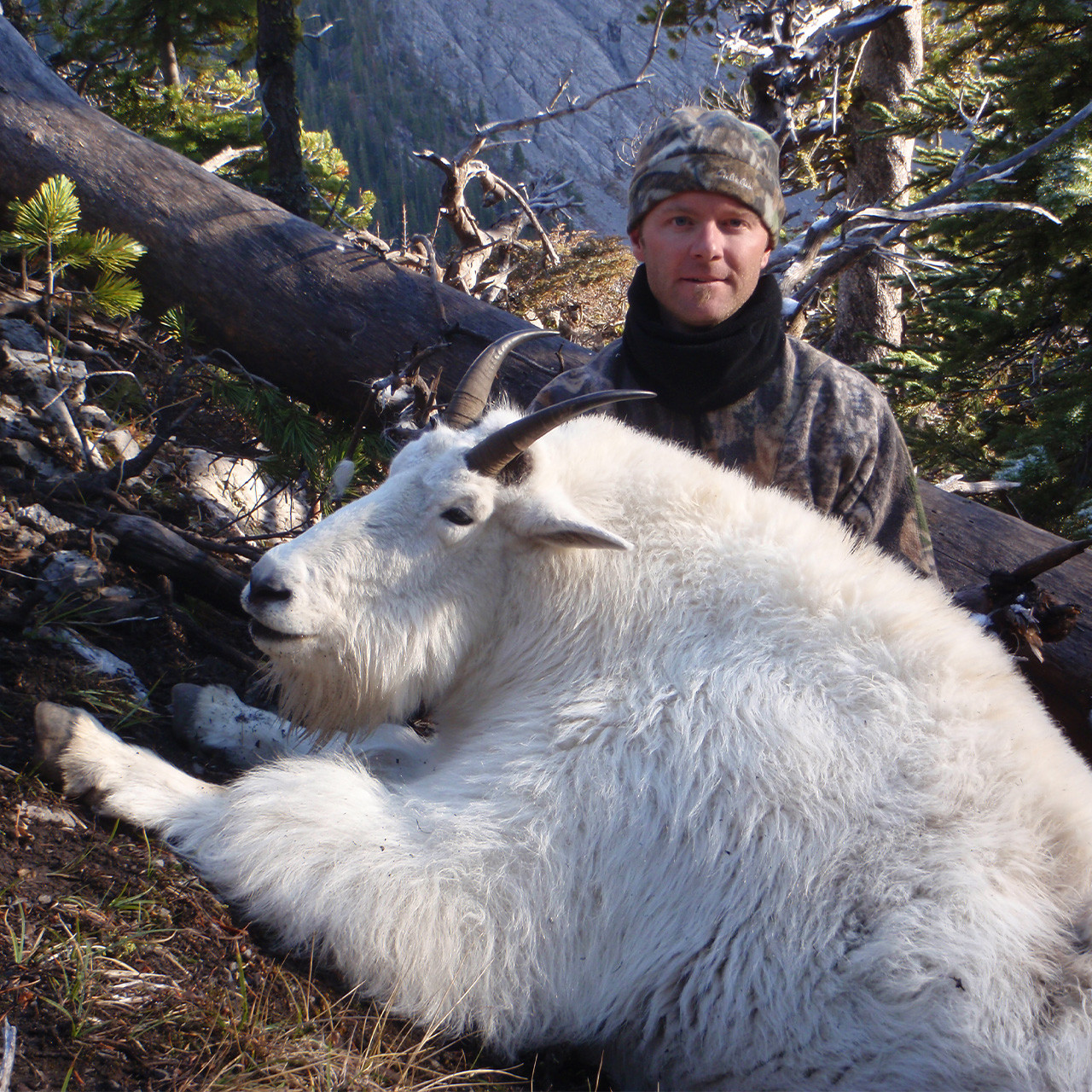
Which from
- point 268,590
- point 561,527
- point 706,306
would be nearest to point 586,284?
point 706,306

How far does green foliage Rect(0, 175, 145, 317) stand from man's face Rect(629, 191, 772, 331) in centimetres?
243

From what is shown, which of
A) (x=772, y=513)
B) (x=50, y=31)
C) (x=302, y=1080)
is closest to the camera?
(x=302, y=1080)

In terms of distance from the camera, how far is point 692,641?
2.63 metres

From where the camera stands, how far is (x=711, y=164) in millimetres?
3561

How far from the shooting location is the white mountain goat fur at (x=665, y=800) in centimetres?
218

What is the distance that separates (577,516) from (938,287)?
5.92 m

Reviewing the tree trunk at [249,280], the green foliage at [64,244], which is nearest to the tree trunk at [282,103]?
the tree trunk at [249,280]

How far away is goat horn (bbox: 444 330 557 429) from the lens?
3205 millimetres

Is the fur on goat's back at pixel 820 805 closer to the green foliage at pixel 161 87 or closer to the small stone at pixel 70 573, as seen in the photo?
the small stone at pixel 70 573

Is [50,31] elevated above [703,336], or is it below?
above

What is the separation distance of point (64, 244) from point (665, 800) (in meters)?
3.77

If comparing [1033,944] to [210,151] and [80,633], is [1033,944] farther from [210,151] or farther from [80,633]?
[210,151]

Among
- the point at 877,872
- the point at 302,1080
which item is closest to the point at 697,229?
the point at 877,872

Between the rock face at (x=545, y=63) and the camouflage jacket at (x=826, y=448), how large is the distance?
201ft
